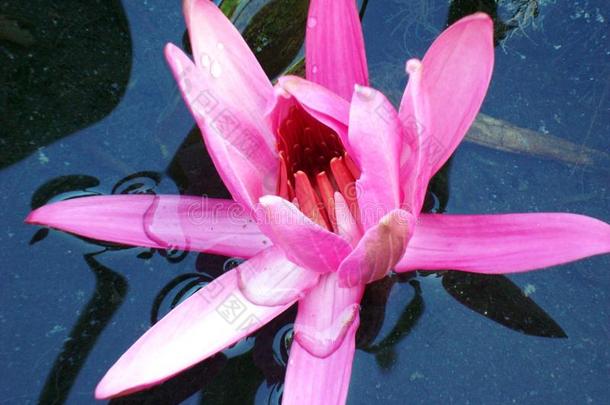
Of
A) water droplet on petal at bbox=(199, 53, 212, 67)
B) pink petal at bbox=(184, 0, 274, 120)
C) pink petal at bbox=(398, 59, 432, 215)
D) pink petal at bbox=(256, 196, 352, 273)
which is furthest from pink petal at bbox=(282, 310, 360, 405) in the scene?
water droplet on petal at bbox=(199, 53, 212, 67)

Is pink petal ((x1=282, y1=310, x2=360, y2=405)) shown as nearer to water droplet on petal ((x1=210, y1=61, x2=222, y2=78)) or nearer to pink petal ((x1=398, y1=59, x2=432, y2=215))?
pink petal ((x1=398, y1=59, x2=432, y2=215))

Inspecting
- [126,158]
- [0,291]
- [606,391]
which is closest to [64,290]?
[0,291]

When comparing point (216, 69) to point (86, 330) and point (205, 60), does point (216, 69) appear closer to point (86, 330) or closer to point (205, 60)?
point (205, 60)

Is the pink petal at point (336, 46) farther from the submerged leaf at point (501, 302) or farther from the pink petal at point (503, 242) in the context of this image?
the submerged leaf at point (501, 302)

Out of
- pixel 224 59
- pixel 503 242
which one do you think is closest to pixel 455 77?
pixel 503 242

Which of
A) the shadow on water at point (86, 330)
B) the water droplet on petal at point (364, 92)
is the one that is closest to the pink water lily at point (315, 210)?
the water droplet on petal at point (364, 92)
